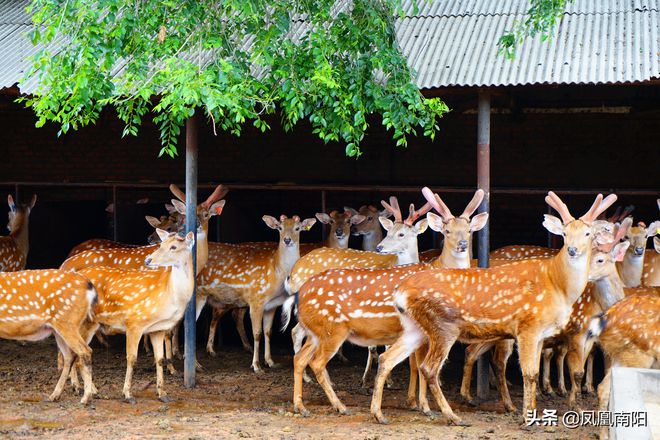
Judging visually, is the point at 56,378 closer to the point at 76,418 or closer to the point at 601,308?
the point at 76,418

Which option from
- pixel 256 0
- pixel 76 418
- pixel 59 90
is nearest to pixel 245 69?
pixel 256 0

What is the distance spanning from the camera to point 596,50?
8672mm

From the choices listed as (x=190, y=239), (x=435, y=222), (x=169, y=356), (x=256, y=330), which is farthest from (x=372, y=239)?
(x=190, y=239)

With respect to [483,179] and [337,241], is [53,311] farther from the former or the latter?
[483,179]

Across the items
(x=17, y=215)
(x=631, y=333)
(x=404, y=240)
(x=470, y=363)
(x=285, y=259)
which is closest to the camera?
(x=631, y=333)

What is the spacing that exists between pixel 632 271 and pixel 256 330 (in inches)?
145

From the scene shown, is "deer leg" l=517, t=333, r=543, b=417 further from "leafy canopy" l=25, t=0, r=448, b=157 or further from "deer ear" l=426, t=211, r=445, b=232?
"leafy canopy" l=25, t=0, r=448, b=157

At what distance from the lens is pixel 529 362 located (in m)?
7.20

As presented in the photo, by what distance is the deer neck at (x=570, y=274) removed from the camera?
23.5ft

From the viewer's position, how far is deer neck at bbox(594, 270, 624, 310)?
26.5 feet

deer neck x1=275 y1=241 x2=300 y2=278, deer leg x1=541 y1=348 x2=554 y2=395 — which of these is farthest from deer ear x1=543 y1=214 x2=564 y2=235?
deer neck x1=275 y1=241 x2=300 y2=278

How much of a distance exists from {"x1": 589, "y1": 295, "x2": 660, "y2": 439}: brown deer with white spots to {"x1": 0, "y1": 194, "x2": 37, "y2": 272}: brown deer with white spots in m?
6.86

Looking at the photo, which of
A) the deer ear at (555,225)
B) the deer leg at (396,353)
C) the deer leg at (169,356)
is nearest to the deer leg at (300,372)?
the deer leg at (396,353)

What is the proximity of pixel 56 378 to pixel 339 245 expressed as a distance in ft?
11.0
